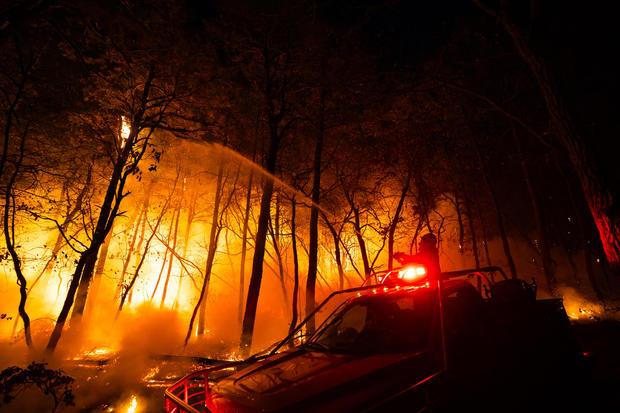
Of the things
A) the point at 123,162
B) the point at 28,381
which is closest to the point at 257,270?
the point at 123,162

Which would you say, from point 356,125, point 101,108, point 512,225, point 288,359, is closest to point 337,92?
point 356,125

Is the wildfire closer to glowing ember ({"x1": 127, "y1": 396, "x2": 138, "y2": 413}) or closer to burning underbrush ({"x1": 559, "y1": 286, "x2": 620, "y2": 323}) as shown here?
glowing ember ({"x1": 127, "y1": 396, "x2": 138, "y2": 413})


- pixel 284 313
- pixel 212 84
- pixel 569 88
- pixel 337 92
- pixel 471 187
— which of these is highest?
pixel 337 92

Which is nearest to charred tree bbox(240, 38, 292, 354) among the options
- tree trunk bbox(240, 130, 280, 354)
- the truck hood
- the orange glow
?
tree trunk bbox(240, 130, 280, 354)

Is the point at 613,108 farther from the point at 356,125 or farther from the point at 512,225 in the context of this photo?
the point at 512,225

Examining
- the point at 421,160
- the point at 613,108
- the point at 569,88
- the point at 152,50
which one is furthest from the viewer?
the point at 421,160

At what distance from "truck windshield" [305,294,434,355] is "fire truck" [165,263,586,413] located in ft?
0.04

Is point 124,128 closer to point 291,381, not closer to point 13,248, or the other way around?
point 13,248

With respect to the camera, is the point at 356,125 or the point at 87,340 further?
the point at 356,125

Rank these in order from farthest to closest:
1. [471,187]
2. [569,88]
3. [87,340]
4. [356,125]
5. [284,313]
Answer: [284,313]
[471,187]
[356,125]
[87,340]
[569,88]

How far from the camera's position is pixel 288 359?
3369 millimetres

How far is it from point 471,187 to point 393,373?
20.7 metres

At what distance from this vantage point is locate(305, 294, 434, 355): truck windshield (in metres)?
3.15

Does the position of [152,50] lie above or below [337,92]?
below
